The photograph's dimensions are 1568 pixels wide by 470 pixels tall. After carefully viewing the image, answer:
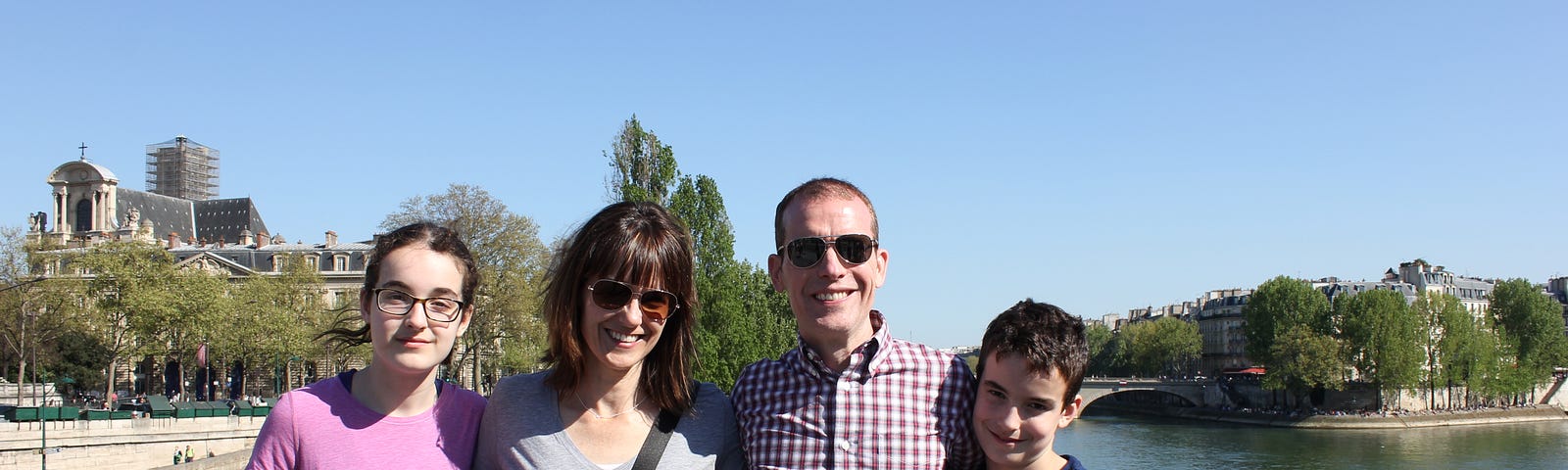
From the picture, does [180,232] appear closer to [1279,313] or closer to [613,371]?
[1279,313]

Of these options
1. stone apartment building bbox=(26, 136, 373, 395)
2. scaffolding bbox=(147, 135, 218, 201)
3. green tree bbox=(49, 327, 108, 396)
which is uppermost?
scaffolding bbox=(147, 135, 218, 201)

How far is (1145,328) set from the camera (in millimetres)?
93812

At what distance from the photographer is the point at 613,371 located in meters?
3.37

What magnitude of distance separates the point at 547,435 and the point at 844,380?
3.02 feet

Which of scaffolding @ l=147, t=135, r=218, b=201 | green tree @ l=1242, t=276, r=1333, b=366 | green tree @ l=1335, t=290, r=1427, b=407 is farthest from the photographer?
scaffolding @ l=147, t=135, r=218, b=201

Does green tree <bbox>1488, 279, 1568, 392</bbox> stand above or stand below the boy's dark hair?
below

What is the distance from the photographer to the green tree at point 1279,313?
210 feet

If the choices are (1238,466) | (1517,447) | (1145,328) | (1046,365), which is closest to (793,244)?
(1046,365)

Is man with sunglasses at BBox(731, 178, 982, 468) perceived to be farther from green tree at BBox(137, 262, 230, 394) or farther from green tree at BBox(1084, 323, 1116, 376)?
green tree at BBox(1084, 323, 1116, 376)

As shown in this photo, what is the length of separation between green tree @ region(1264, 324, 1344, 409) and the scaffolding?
6902cm

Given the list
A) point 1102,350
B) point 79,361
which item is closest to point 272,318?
point 79,361

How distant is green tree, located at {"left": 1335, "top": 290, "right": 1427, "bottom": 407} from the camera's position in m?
58.0

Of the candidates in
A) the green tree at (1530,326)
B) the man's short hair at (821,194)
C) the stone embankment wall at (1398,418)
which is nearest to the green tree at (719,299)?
the man's short hair at (821,194)

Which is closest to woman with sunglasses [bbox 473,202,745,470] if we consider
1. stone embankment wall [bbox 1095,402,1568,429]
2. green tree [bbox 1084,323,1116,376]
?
stone embankment wall [bbox 1095,402,1568,429]
